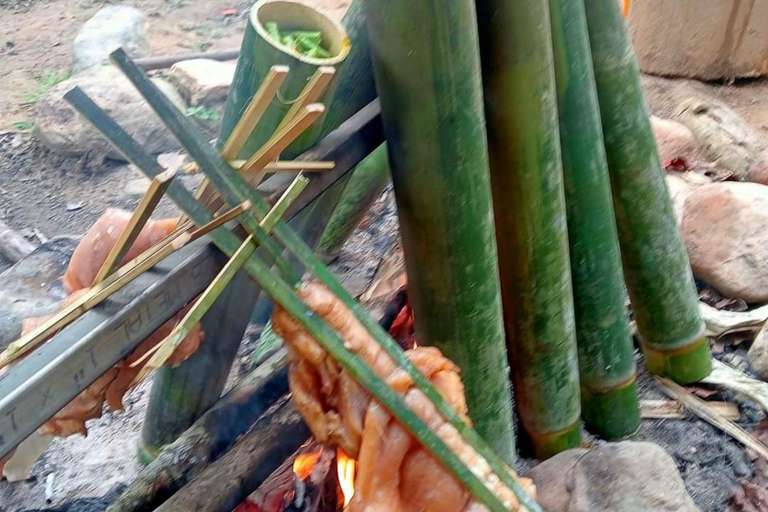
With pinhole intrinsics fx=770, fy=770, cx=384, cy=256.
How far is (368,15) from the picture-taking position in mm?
1881

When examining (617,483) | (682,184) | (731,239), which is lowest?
(682,184)

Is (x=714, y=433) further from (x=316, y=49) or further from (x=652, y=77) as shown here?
(x=652, y=77)

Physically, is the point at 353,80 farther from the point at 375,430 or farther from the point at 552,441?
the point at 552,441

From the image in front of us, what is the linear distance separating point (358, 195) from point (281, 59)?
1.22 m

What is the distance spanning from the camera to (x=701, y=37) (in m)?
5.31

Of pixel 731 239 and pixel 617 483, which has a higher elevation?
pixel 617 483

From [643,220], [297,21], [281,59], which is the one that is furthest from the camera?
[643,220]

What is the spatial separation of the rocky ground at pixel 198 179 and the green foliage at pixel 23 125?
0.03 m

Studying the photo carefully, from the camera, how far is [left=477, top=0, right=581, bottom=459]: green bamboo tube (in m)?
2.03

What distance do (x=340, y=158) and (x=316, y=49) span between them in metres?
0.29

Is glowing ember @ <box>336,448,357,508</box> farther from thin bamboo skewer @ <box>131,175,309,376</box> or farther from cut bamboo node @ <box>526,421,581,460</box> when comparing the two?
thin bamboo skewer @ <box>131,175,309,376</box>

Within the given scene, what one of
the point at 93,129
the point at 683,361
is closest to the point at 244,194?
the point at 683,361

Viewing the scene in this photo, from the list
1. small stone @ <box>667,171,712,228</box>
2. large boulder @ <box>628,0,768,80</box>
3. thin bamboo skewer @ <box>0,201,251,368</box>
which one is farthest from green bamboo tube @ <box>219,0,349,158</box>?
large boulder @ <box>628,0,768,80</box>

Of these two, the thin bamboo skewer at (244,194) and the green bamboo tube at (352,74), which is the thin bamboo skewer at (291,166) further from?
the green bamboo tube at (352,74)
